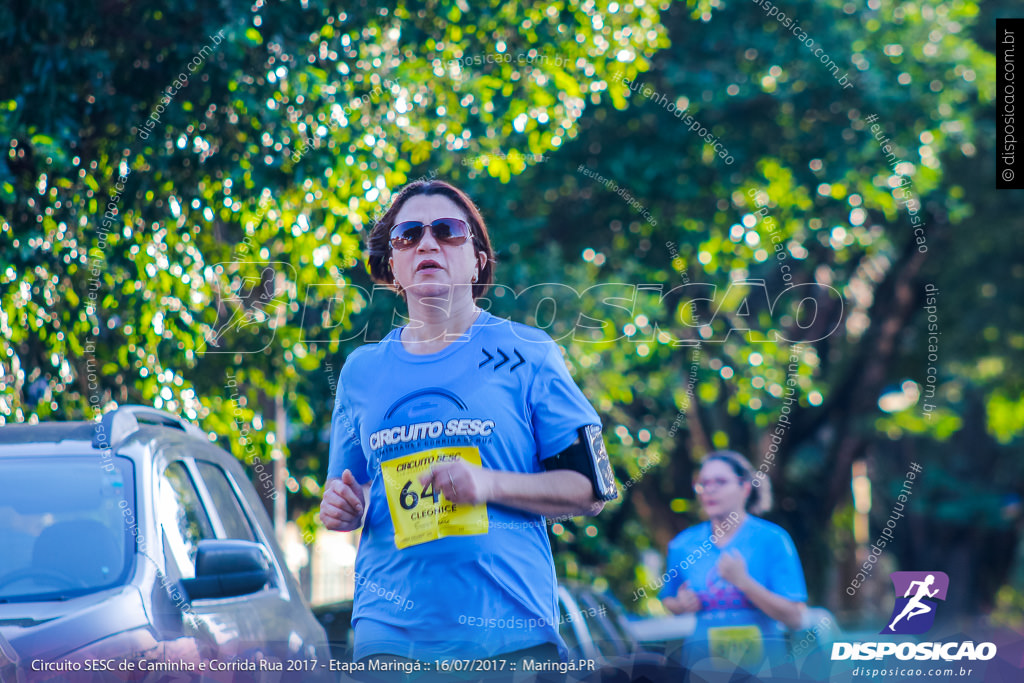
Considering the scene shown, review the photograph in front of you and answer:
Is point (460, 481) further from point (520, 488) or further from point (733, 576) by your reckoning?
point (733, 576)

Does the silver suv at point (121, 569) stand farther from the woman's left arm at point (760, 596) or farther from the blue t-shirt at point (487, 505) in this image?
the woman's left arm at point (760, 596)

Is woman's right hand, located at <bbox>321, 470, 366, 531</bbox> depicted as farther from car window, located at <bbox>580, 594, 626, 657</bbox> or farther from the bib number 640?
car window, located at <bbox>580, 594, 626, 657</bbox>

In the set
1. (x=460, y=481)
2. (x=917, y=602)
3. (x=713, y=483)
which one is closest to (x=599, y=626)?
(x=713, y=483)

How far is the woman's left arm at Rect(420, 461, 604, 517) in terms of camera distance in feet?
7.79

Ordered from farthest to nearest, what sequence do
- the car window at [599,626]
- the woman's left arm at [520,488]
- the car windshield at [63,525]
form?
the car window at [599,626] → the car windshield at [63,525] → the woman's left arm at [520,488]

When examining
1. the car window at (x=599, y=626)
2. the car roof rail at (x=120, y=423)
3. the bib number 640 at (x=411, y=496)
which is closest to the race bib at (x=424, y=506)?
the bib number 640 at (x=411, y=496)

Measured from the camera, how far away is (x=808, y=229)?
9.38 m

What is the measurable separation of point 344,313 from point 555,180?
9.67 ft

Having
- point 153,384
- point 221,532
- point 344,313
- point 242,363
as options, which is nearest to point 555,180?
point 344,313

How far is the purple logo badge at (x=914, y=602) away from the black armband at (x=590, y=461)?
138 cm

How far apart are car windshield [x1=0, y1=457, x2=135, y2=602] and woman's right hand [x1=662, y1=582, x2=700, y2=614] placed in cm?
237

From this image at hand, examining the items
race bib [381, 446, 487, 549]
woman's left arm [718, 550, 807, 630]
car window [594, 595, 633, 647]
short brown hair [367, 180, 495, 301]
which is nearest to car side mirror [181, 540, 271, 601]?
race bib [381, 446, 487, 549]

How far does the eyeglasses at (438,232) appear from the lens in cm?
280

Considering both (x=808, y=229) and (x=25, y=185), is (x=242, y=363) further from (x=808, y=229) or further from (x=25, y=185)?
(x=808, y=229)
